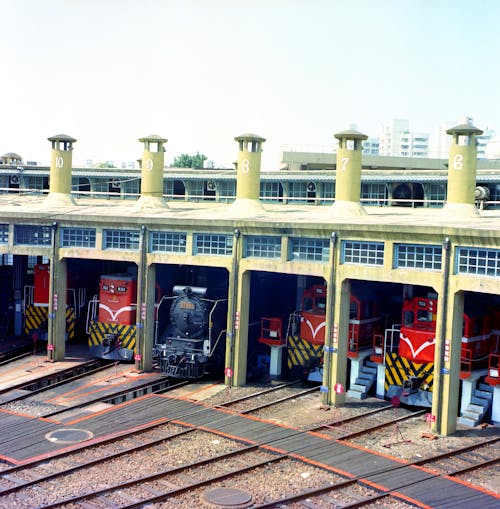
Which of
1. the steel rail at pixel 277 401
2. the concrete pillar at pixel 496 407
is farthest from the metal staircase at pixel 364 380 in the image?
the concrete pillar at pixel 496 407

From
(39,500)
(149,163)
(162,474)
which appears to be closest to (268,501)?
(162,474)

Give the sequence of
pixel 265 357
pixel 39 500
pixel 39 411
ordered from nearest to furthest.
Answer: pixel 39 500 → pixel 39 411 → pixel 265 357

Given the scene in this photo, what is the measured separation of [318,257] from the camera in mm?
25734

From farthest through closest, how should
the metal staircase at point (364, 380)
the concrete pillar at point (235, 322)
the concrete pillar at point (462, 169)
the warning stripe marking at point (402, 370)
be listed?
1. the concrete pillar at point (235, 322)
2. the metal staircase at point (364, 380)
3. the concrete pillar at point (462, 169)
4. the warning stripe marking at point (402, 370)

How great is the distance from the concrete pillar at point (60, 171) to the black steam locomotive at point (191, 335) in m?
8.23

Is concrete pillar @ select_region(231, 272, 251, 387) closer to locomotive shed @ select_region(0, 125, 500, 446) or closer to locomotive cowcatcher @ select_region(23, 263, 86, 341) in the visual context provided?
locomotive shed @ select_region(0, 125, 500, 446)

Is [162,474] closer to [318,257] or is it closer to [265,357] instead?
[318,257]

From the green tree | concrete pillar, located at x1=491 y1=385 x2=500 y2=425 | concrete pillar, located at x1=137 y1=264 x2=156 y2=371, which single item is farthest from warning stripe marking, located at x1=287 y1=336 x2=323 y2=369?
the green tree

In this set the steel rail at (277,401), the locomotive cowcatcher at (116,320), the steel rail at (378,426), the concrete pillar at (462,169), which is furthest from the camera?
the locomotive cowcatcher at (116,320)

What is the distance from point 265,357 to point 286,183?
12.0 meters

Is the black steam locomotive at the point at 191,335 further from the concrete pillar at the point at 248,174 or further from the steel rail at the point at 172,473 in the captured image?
the steel rail at the point at 172,473

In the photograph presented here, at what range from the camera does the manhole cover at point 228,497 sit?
16.7 meters

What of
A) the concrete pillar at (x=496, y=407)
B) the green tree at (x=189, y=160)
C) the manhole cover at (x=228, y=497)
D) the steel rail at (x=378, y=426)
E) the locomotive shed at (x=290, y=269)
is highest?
the green tree at (x=189, y=160)

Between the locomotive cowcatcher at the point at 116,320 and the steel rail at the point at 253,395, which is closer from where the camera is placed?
the steel rail at the point at 253,395
